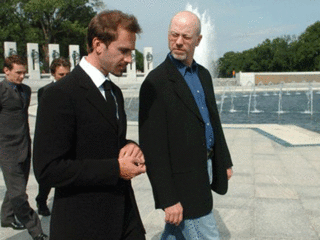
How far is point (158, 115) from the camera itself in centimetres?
255

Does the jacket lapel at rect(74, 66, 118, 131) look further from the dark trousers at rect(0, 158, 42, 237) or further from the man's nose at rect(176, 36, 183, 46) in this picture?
the dark trousers at rect(0, 158, 42, 237)

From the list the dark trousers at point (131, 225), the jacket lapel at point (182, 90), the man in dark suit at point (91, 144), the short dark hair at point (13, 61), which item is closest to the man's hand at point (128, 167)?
the man in dark suit at point (91, 144)

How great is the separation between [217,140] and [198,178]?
35 centimetres

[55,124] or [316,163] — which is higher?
[55,124]

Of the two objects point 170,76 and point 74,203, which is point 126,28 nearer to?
point 170,76

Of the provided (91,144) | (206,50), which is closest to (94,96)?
(91,144)

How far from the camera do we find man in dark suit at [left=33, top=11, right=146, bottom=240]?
1812 millimetres

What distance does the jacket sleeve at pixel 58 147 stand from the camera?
1.80 m

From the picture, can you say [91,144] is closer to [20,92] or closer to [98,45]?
[98,45]

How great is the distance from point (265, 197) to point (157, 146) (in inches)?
137

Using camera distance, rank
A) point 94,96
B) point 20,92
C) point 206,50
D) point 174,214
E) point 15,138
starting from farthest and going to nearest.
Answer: point 206,50, point 20,92, point 15,138, point 174,214, point 94,96

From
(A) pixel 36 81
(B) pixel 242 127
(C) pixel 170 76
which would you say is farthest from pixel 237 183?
(A) pixel 36 81

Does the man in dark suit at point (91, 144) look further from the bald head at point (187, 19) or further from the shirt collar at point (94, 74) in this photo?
the bald head at point (187, 19)

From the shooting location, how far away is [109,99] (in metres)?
2.00
